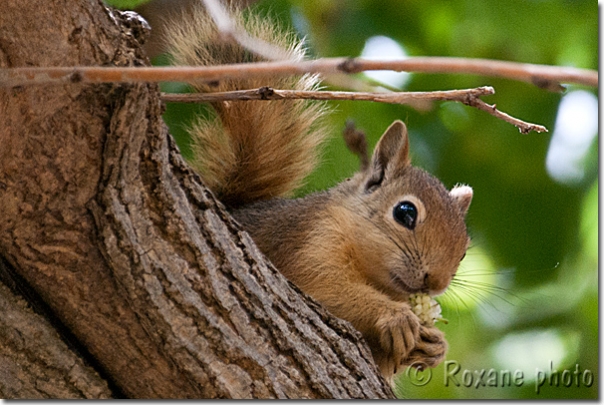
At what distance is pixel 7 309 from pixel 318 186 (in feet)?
3.93

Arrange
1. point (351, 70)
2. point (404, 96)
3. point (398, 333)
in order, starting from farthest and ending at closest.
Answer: point (398, 333)
point (404, 96)
point (351, 70)

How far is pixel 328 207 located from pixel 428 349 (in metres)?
0.48

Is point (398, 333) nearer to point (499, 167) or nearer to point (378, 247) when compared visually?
point (378, 247)

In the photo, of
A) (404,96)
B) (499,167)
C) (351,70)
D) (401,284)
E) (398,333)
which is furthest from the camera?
(499,167)

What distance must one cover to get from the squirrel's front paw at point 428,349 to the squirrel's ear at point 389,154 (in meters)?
0.48

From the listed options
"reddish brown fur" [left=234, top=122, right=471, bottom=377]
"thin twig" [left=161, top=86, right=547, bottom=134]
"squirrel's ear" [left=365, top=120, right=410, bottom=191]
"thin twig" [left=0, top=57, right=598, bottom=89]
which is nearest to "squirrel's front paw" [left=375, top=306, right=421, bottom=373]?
"reddish brown fur" [left=234, top=122, right=471, bottom=377]

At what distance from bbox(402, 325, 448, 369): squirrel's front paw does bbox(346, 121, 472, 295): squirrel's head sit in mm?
110

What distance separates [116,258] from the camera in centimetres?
135

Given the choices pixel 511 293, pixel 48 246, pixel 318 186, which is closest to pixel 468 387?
pixel 511 293

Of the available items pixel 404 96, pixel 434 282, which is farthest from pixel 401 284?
pixel 404 96

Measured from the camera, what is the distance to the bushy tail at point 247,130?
194 cm

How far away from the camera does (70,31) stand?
127 centimetres

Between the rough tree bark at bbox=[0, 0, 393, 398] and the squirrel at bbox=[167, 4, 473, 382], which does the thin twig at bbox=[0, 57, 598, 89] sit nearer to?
the rough tree bark at bbox=[0, 0, 393, 398]

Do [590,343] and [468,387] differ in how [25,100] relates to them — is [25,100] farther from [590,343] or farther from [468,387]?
[590,343]
